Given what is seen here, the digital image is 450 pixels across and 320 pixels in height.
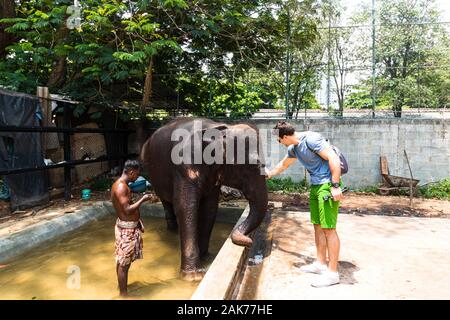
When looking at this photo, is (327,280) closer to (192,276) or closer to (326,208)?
(326,208)

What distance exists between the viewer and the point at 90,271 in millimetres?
4812

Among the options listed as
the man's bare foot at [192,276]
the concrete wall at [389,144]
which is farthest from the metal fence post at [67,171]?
→ the concrete wall at [389,144]

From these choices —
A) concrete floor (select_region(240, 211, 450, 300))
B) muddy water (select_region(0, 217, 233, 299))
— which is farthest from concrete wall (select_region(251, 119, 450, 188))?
muddy water (select_region(0, 217, 233, 299))

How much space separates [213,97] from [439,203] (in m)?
7.07

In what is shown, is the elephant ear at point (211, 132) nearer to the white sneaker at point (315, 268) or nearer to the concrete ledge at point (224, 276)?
the concrete ledge at point (224, 276)

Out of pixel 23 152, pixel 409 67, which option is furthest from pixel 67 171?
pixel 409 67

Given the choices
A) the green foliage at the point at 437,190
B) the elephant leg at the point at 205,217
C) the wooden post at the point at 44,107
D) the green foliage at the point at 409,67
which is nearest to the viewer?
the elephant leg at the point at 205,217

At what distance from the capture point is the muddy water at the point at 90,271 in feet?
13.6

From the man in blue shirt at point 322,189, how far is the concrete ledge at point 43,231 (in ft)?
13.6

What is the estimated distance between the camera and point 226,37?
10164mm

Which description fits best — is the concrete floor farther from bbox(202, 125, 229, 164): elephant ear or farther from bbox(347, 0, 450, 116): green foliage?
bbox(347, 0, 450, 116): green foliage

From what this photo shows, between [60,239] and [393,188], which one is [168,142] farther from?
[393,188]

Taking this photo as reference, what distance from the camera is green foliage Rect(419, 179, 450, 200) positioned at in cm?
903
